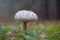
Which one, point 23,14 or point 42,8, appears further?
point 42,8

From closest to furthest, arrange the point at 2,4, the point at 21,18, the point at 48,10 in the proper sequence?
the point at 21,18
the point at 2,4
the point at 48,10

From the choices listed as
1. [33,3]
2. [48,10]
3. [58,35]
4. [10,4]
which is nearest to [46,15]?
[48,10]

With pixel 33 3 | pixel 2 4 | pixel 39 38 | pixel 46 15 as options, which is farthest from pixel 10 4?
pixel 39 38

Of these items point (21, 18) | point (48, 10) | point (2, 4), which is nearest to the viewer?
point (21, 18)

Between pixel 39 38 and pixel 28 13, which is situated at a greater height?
pixel 28 13

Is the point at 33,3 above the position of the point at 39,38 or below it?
above

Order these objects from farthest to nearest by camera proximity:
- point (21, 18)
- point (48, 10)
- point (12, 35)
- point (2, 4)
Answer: point (48, 10) < point (2, 4) < point (12, 35) < point (21, 18)

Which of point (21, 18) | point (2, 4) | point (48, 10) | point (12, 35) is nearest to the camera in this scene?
point (21, 18)

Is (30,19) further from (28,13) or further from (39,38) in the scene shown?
(39,38)

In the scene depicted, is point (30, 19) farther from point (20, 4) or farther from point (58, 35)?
point (20, 4)
